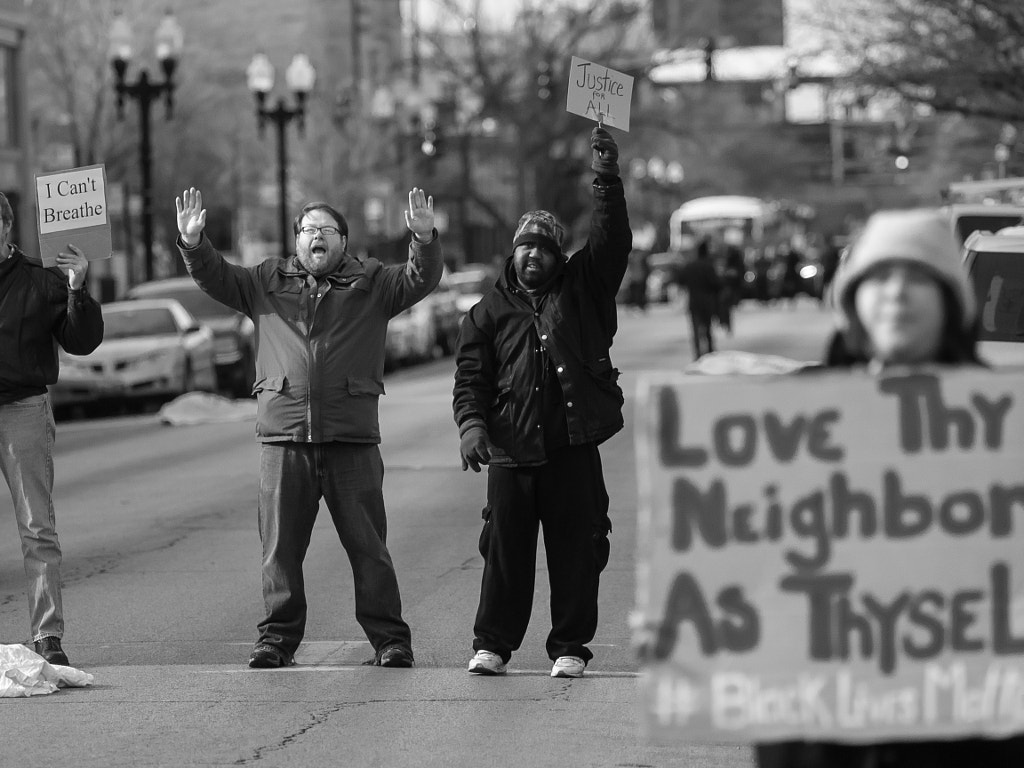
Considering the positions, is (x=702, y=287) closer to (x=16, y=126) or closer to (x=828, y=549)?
(x=16, y=126)

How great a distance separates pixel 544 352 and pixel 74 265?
6.56 ft

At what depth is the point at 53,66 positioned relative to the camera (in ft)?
157

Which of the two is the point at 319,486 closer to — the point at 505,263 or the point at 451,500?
the point at 505,263

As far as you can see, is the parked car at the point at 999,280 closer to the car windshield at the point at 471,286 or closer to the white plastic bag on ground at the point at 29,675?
the white plastic bag on ground at the point at 29,675

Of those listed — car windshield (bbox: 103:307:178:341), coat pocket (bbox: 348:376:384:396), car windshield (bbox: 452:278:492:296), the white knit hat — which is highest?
the white knit hat

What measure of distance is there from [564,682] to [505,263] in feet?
5.41

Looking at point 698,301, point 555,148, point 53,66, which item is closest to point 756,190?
point 555,148

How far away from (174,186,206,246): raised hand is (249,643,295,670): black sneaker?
168 centimetres

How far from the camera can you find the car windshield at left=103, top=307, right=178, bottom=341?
25.7 meters

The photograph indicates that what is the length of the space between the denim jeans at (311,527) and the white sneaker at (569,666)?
740mm

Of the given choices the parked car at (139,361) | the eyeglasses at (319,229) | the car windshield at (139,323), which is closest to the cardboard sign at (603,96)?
the eyeglasses at (319,229)

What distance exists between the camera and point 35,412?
26.9 ft

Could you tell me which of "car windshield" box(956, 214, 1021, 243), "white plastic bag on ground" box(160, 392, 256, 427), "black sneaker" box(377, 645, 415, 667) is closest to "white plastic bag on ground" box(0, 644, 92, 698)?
"black sneaker" box(377, 645, 415, 667)

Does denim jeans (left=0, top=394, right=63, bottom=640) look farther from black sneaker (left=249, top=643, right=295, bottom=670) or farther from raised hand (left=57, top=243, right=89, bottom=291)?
black sneaker (left=249, top=643, right=295, bottom=670)
